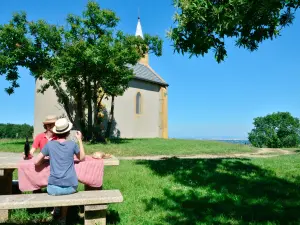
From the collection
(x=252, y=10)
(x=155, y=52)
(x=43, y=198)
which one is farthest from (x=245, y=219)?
(x=155, y=52)

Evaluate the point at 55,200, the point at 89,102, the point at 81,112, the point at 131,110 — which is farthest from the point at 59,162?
the point at 131,110

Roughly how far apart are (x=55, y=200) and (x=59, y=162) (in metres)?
0.58

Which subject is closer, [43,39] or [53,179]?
[53,179]

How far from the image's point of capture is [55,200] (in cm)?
395

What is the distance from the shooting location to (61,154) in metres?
4.31

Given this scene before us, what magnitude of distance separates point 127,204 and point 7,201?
2509mm

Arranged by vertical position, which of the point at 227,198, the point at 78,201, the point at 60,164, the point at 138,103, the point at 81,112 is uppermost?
the point at 138,103

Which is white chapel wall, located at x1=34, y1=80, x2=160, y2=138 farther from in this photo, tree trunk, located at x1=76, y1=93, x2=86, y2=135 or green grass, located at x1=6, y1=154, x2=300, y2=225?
green grass, located at x1=6, y1=154, x2=300, y2=225

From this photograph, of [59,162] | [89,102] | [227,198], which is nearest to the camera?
[59,162]

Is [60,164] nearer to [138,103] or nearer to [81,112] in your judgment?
[81,112]

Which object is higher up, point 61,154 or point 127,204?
point 61,154

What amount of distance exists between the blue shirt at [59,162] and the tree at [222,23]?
13.1 feet

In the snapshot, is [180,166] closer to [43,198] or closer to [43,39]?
[43,198]

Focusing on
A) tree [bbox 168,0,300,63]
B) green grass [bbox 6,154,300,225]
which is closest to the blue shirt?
green grass [bbox 6,154,300,225]
